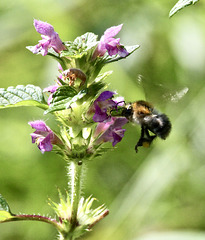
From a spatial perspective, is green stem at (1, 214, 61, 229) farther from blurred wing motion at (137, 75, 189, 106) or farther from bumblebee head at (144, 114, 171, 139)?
blurred wing motion at (137, 75, 189, 106)

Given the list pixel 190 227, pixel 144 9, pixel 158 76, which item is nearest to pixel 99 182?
pixel 190 227

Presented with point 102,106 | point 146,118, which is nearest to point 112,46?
point 102,106

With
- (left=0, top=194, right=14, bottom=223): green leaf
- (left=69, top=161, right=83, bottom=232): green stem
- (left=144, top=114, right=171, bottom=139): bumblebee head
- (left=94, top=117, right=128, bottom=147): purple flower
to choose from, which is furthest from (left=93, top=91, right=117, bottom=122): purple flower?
(left=0, top=194, right=14, bottom=223): green leaf

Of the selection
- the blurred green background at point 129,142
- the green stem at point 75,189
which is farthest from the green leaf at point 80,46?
the blurred green background at point 129,142

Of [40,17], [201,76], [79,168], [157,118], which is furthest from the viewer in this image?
[40,17]

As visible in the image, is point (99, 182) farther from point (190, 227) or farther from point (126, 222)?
point (190, 227)

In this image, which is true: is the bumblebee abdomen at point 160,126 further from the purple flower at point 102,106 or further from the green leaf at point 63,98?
the green leaf at point 63,98
